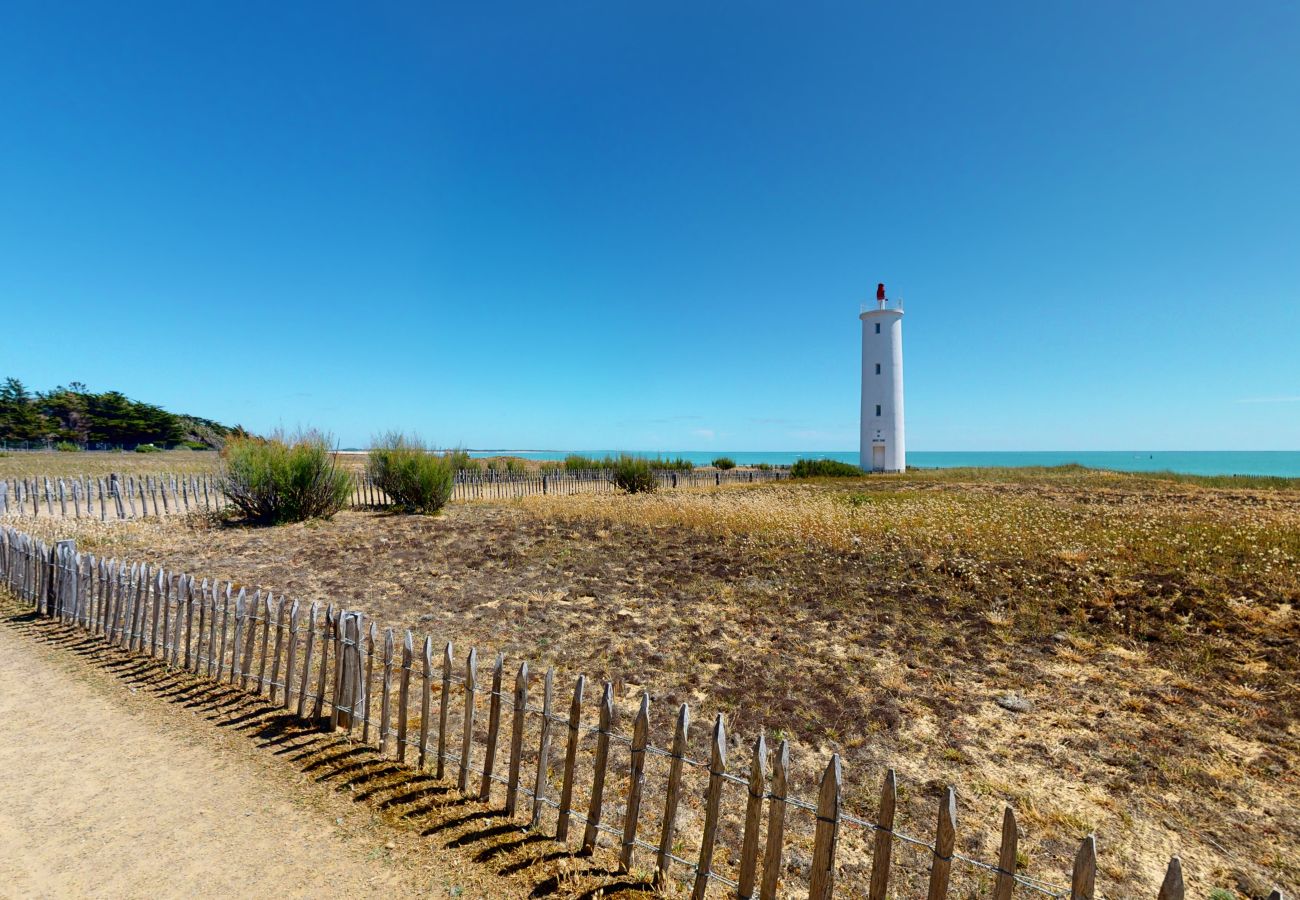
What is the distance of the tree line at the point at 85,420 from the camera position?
53344 millimetres

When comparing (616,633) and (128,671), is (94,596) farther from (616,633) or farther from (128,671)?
(616,633)

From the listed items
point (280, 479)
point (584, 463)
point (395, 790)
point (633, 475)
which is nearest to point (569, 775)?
point (395, 790)

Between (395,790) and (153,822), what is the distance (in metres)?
1.36

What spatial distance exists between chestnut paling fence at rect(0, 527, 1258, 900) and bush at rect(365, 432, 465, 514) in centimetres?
1083

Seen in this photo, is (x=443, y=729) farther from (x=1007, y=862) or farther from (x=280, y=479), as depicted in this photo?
(x=280, y=479)

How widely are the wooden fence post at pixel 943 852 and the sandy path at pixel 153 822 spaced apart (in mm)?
2333

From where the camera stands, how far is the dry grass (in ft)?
12.3

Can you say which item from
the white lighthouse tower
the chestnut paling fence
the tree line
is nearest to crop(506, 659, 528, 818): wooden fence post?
the chestnut paling fence

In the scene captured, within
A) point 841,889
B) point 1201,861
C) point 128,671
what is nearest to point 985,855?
point 841,889

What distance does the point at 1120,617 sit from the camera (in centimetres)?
712

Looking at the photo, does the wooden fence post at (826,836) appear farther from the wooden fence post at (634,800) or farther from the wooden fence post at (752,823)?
the wooden fence post at (634,800)

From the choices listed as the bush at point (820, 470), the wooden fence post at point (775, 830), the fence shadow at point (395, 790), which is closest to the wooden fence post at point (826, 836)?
the wooden fence post at point (775, 830)

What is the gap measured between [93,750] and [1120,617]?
10689 mm

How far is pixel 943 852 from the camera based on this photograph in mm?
2270
